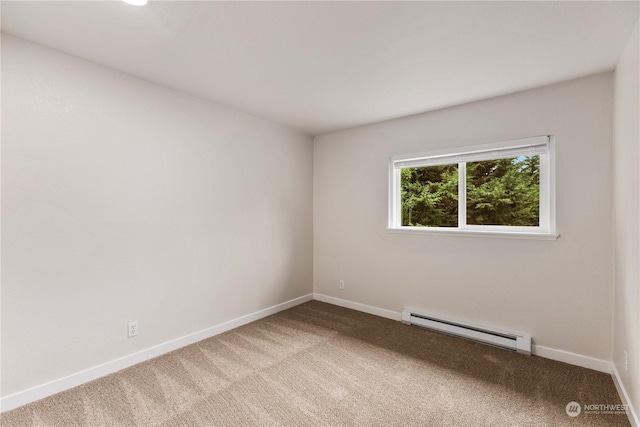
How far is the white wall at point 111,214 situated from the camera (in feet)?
6.36

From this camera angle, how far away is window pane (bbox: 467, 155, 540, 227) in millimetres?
2744

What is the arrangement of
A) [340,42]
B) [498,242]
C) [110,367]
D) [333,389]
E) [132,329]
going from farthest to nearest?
[498,242]
[132,329]
[110,367]
[333,389]
[340,42]

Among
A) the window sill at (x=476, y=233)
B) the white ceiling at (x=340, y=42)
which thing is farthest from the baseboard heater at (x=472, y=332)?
the white ceiling at (x=340, y=42)

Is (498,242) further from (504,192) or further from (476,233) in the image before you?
(504,192)

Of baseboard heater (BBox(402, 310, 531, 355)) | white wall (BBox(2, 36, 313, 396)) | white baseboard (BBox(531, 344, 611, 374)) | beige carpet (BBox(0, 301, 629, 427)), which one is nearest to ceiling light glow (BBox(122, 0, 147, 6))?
white wall (BBox(2, 36, 313, 396))

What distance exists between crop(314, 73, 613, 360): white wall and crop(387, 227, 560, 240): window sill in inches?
1.9

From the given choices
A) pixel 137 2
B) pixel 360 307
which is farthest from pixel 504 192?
pixel 137 2

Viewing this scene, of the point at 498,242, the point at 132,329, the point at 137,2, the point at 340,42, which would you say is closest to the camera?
the point at 137,2

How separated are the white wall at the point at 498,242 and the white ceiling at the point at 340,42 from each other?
30 centimetres

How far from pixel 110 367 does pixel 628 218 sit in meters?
3.81

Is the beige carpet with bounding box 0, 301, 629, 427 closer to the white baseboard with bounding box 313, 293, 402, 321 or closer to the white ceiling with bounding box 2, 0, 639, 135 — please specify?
the white baseboard with bounding box 313, 293, 402, 321

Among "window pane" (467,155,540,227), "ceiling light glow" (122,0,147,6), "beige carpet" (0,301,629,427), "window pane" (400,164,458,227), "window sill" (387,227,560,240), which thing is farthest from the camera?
"window pane" (400,164,458,227)

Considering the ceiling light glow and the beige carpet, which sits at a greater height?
the ceiling light glow

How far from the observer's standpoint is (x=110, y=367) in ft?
7.59
